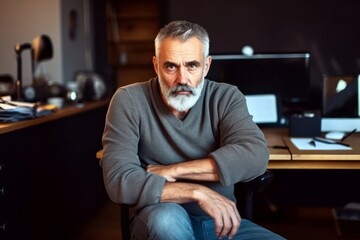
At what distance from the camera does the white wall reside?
3398 millimetres

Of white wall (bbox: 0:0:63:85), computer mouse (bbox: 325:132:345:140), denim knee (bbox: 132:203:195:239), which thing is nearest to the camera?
denim knee (bbox: 132:203:195:239)

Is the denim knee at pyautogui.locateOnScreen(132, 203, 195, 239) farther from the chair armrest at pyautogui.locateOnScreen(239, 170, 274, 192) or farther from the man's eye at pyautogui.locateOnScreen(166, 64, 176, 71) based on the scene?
the man's eye at pyautogui.locateOnScreen(166, 64, 176, 71)

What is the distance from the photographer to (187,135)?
170 centimetres

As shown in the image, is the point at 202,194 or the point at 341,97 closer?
the point at 202,194

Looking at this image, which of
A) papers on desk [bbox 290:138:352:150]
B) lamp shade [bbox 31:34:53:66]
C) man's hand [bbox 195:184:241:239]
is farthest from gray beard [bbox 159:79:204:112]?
lamp shade [bbox 31:34:53:66]

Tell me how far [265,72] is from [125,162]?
1.20m

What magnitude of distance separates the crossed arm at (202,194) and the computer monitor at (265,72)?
0.99m

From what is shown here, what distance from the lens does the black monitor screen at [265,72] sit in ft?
8.11

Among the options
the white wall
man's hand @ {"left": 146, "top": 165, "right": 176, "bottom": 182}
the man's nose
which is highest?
the white wall

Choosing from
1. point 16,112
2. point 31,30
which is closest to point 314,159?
point 16,112

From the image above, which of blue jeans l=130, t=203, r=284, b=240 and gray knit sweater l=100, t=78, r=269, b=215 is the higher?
gray knit sweater l=100, t=78, r=269, b=215

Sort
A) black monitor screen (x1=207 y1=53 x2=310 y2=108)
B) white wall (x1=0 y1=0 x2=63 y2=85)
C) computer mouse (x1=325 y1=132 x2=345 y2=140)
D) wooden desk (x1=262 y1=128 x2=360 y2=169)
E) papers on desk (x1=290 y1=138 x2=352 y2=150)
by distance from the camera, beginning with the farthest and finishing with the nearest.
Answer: white wall (x1=0 y1=0 x2=63 y2=85)
black monitor screen (x1=207 y1=53 x2=310 y2=108)
computer mouse (x1=325 y1=132 x2=345 y2=140)
papers on desk (x1=290 y1=138 x2=352 y2=150)
wooden desk (x1=262 y1=128 x2=360 y2=169)

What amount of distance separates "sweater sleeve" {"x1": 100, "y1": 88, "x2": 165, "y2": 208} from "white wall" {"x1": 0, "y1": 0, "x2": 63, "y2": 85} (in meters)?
1.96

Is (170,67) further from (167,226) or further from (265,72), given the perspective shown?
(265,72)
